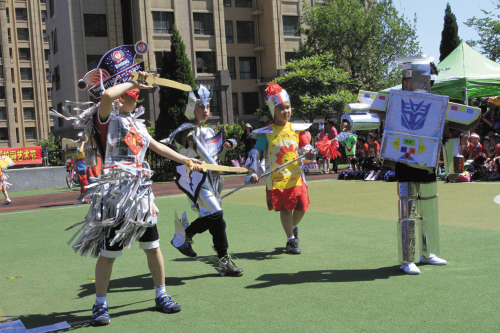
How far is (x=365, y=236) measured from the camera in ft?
21.2

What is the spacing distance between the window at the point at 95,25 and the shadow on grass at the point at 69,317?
109ft

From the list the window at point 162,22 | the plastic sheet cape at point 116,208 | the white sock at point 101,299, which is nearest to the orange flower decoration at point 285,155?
the plastic sheet cape at point 116,208

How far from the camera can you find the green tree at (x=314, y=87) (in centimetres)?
3062

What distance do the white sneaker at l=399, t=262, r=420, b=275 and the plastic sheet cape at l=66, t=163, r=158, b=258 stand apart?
7.94ft

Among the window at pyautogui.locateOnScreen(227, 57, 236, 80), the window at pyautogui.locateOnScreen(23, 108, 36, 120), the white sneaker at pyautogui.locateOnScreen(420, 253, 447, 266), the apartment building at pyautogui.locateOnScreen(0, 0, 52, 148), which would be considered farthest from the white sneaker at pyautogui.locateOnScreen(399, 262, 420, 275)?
the window at pyautogui.locateOnScreen(23, 108, 36, 120)

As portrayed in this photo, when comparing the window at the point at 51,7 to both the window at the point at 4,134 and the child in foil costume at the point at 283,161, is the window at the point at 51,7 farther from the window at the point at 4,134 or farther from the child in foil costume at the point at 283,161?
the child in foil costume at the point at 283,161

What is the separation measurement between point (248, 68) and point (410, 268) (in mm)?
37639

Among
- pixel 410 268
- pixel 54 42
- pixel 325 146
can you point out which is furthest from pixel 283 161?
pixel 54 42

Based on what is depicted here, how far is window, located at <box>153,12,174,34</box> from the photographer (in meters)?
34.4

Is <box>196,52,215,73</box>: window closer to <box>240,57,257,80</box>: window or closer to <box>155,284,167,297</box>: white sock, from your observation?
<box>240,57,257,80</box>: window

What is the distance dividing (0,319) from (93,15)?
33764 mm

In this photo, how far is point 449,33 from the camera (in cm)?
3731

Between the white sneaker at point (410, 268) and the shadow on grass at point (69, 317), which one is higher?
the white sneaker at point (410, 268)

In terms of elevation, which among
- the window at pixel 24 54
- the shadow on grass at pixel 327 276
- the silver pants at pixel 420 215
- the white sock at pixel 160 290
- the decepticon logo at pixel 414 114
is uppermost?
the window at pixel 24 54
